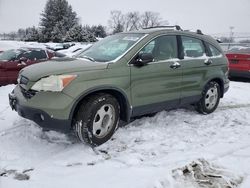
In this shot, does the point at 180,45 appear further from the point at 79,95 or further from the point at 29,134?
the point at 29,134

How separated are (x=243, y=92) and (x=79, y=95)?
20.5 ft

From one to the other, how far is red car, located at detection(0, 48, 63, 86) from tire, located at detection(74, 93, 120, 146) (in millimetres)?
5548


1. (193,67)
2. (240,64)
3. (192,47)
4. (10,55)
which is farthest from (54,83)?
(240,64)

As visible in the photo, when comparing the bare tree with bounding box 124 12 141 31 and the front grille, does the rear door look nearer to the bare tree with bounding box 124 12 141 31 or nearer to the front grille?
the front grille

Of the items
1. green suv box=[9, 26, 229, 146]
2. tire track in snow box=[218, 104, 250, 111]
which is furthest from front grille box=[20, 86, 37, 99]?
tire track in snow box=[218, 104, 250, 111]

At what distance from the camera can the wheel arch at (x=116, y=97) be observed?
4218mm

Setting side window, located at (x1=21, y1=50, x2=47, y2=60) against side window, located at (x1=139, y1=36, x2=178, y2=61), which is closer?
side window, located at (x1=139, y1=36, x2=178, y2=61)

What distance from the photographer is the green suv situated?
4.14m

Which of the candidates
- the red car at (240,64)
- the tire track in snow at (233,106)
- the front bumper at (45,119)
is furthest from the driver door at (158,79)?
the red car at (240,64)

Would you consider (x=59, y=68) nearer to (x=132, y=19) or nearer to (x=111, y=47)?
(x=111, y=47)

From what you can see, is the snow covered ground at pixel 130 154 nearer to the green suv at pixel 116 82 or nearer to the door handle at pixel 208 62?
the green suv at pixel 116 82

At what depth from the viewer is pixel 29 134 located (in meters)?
4.78

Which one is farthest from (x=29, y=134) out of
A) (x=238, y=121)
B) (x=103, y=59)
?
(x=238, y=121)

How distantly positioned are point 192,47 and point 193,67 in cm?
43
